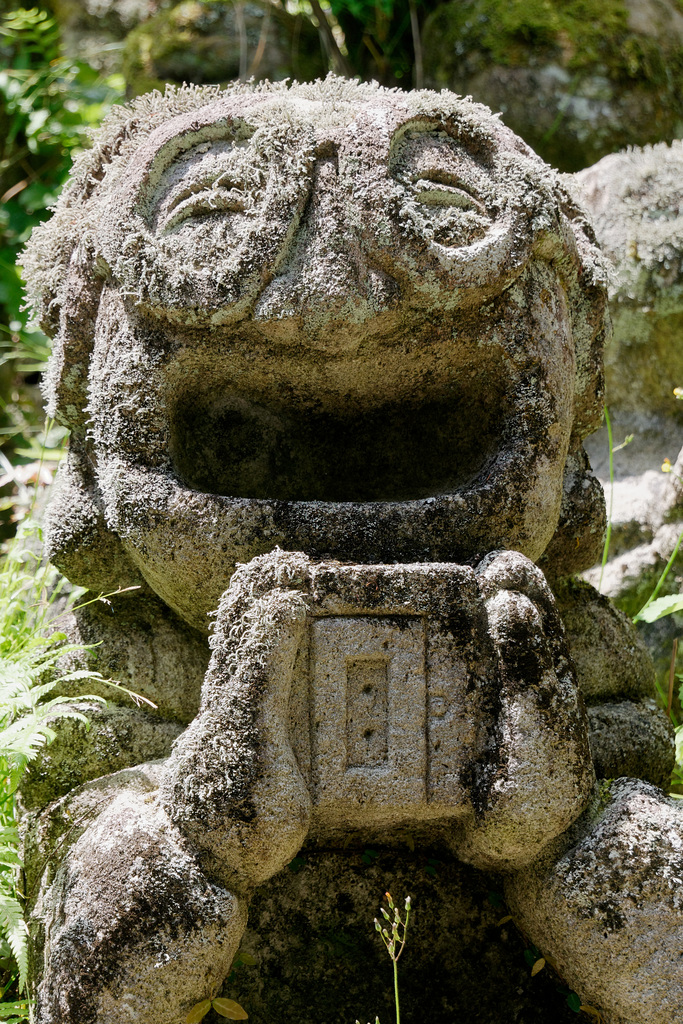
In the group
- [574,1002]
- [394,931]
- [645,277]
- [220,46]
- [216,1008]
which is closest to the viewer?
[394,931]

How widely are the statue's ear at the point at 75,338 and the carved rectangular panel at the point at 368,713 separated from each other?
818mm

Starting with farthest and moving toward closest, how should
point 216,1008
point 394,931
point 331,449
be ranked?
point 331,449 → point 216,1008 → point 394,931

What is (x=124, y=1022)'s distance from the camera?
152cm

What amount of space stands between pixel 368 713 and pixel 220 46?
392 centimetres

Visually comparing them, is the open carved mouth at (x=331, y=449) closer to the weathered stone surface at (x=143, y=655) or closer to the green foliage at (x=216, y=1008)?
the weathered stone surface at (x=143, y=655)

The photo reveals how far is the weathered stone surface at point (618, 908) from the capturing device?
155cm

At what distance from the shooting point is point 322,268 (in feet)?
5.73

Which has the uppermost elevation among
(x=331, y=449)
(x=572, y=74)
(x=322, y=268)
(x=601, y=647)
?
(x=322, y=268)

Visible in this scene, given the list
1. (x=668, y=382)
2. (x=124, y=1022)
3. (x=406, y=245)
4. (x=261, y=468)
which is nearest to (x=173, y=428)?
(x=261, y=468)

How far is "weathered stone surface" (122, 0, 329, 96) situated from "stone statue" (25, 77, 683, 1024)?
268 centimetres

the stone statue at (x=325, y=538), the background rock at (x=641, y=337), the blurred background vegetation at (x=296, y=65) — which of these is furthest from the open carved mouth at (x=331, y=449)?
the blurred background vegetation at (x=296, y=65)

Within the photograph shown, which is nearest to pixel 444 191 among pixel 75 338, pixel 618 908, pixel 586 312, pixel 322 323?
pixel 322 323

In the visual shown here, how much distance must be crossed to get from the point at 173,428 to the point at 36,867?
869mm

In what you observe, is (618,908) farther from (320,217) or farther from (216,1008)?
(320,217)
